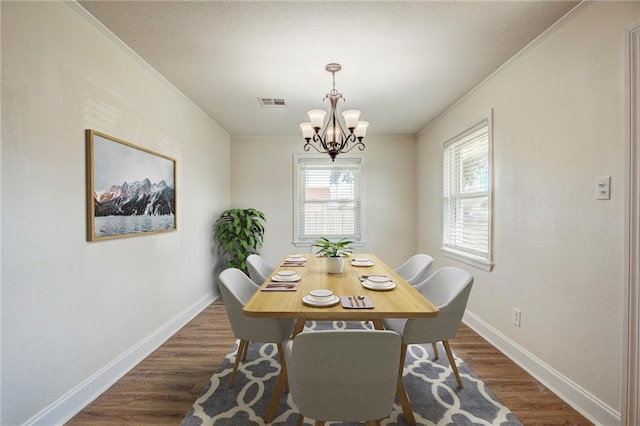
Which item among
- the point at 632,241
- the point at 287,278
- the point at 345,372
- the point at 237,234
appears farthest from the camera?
the point at 237,234

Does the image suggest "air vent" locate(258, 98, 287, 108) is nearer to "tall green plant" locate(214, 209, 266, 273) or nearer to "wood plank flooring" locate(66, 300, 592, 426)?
"tall green plant" locate(214, 209, 266, 273)

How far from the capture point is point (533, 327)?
2.26 meters

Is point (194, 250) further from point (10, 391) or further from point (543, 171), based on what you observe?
point (543, 171)

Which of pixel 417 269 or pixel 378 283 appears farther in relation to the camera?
pixel 417 269

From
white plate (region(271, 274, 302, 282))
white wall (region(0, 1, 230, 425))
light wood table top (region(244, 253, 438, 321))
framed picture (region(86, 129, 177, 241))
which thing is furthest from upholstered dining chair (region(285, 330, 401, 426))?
framed picture (region(86, 129, 177, 241))

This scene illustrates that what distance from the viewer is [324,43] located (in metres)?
2.17

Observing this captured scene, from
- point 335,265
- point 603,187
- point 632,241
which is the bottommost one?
point 335,265

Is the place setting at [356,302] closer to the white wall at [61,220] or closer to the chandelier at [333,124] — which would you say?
the chandelier at [333,124]

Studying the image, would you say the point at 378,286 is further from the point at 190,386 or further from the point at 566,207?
the point at 190,386

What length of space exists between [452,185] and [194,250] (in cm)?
325

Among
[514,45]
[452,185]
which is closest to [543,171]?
[514,45]

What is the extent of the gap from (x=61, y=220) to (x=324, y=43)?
2035mm

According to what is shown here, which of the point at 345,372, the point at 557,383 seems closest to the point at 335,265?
the point at 345,372

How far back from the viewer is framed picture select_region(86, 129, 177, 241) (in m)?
1.96
